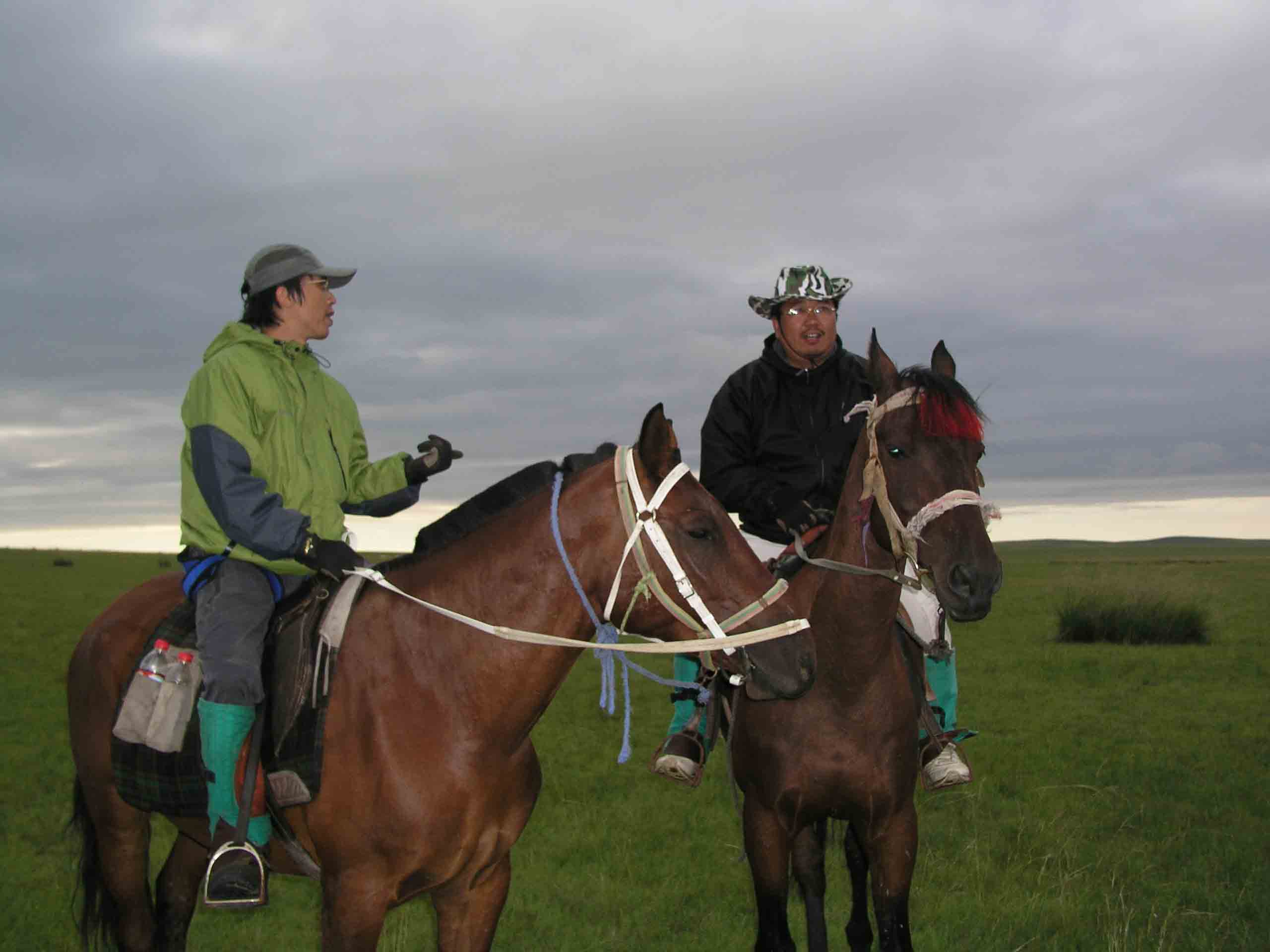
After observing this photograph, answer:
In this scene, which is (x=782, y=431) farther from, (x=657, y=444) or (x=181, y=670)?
(x=181, y=670)

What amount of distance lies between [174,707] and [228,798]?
473 mm

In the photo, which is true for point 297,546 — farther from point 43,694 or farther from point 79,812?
point 43,694

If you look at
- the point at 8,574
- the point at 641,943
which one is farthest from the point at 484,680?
the point at 8,574

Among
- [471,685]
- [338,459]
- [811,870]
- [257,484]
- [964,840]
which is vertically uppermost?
[338,459]

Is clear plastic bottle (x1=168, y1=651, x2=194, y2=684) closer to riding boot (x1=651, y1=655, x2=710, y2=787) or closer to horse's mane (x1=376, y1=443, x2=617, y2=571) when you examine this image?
horse's mane (x1=376, y1=443, x2=617, y2=571)

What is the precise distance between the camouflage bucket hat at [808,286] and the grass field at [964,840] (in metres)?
3.83

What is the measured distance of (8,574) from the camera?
41281 millimetres

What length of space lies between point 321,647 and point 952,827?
645cm

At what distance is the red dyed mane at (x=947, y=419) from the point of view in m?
4.57

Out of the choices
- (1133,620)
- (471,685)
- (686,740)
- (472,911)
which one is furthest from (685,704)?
(1133,620)

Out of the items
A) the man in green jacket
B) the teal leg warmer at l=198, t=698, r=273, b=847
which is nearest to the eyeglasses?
the man in green jacket

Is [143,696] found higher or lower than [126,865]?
higher

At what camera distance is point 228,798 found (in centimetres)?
396

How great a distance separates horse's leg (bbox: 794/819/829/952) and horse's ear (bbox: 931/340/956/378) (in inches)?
95.0
